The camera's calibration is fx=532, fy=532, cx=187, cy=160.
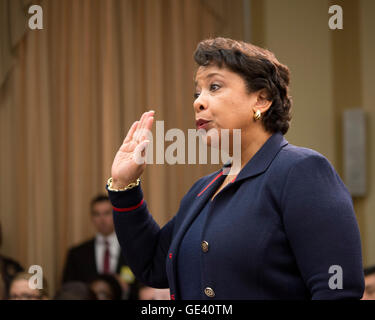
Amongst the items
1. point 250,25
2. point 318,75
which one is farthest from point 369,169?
point 250,25

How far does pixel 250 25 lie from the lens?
175 inches

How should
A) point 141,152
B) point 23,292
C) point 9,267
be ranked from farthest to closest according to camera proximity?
point 9,267, point 23,292, point 141,152

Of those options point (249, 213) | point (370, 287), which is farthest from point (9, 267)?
point (249, 213)

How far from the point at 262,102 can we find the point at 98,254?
285 centimetres

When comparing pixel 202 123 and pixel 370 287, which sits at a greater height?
pixel 202 123

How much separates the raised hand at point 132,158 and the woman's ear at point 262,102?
0.30 meters

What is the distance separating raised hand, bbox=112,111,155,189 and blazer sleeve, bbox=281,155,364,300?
1.38 ft

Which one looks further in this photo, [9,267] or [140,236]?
[9,267]

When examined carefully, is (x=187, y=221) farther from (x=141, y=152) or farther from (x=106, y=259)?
(x=106, y=259)

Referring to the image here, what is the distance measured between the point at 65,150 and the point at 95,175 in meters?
0.32

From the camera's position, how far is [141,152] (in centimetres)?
137

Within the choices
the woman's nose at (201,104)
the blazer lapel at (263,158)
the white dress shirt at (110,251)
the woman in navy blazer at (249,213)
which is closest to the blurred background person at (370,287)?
the woman in navy blazer at (249,213)
